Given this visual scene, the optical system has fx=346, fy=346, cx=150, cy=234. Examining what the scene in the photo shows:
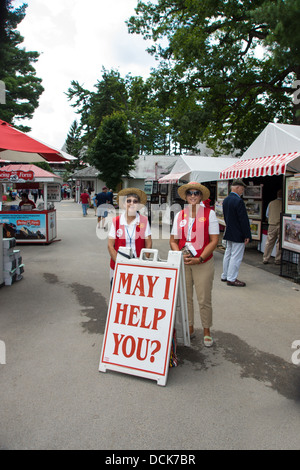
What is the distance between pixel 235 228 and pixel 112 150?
84.5 ft

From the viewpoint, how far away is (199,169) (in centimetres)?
1245

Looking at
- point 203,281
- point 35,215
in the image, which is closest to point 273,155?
point 203,281

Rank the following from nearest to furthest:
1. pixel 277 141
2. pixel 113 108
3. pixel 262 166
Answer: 1. pixel 262 166
2. pixel 277 141
3. pixel 113 108

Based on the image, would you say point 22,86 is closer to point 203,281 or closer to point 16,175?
point 16,175

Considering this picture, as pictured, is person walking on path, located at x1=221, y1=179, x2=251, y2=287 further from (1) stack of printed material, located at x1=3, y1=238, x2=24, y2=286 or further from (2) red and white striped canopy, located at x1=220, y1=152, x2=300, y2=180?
(1) stack of printed material, located at x1=3, y1=238, x2=24, y2=286

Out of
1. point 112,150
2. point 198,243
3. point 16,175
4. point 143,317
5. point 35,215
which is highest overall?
point 112,150

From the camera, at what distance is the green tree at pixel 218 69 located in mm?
15203

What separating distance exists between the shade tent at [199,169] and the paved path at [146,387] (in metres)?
7.16

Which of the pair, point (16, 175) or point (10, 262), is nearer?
point (10, 262)

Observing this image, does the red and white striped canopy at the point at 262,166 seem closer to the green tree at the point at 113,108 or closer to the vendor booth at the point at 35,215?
the vendor booth at the point at 35,215

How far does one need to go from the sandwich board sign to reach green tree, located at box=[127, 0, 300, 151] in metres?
13.0

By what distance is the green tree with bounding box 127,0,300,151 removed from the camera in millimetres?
15203

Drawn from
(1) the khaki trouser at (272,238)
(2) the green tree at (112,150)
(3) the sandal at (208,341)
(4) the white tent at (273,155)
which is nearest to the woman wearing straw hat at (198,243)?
(3) the sandal at (208,341)

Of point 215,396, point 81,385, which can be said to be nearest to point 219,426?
point 215,396
